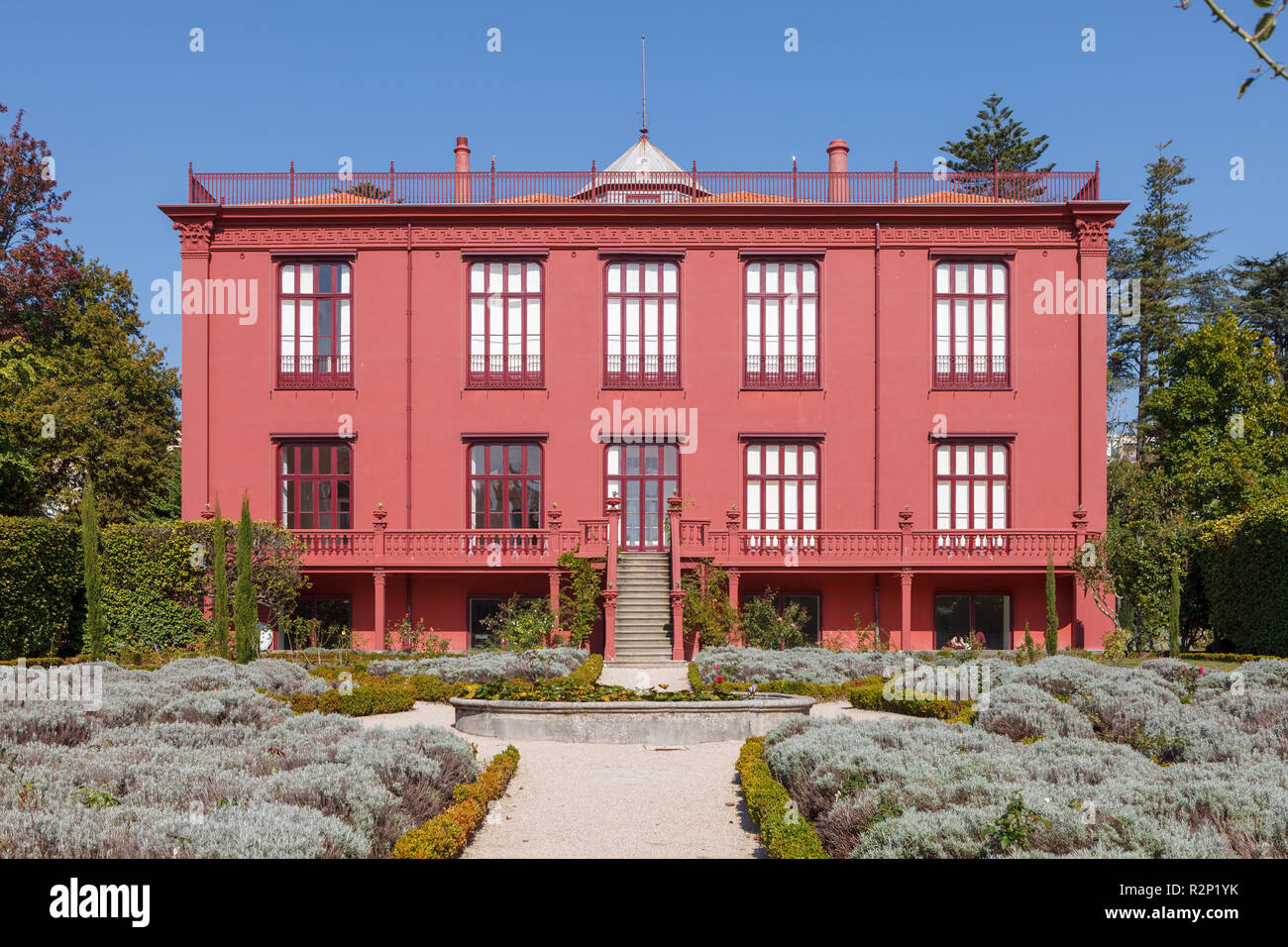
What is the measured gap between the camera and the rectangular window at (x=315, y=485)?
27781mm

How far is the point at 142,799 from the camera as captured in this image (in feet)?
25.2

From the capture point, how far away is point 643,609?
988 inches

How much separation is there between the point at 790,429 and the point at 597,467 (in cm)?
513

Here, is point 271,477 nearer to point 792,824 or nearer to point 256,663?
point 256,663

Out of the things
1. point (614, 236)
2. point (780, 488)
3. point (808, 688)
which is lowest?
point (808, 688)

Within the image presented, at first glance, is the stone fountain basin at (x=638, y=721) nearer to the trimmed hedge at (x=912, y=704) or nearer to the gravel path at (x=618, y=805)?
the gravel path at (x=618, y=805)

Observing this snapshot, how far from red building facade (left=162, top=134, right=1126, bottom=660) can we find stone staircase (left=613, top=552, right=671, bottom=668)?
0.99 m

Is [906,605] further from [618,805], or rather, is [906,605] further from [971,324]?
[618,805]

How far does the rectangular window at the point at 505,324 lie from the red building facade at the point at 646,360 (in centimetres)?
6

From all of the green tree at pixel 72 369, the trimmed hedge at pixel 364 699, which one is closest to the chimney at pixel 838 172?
the trimmed hedge at pixel 364 699

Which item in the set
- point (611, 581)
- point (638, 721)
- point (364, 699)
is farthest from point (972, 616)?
point (364, 699)

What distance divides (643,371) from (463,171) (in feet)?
24.3

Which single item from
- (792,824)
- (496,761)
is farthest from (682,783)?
(792,824)
